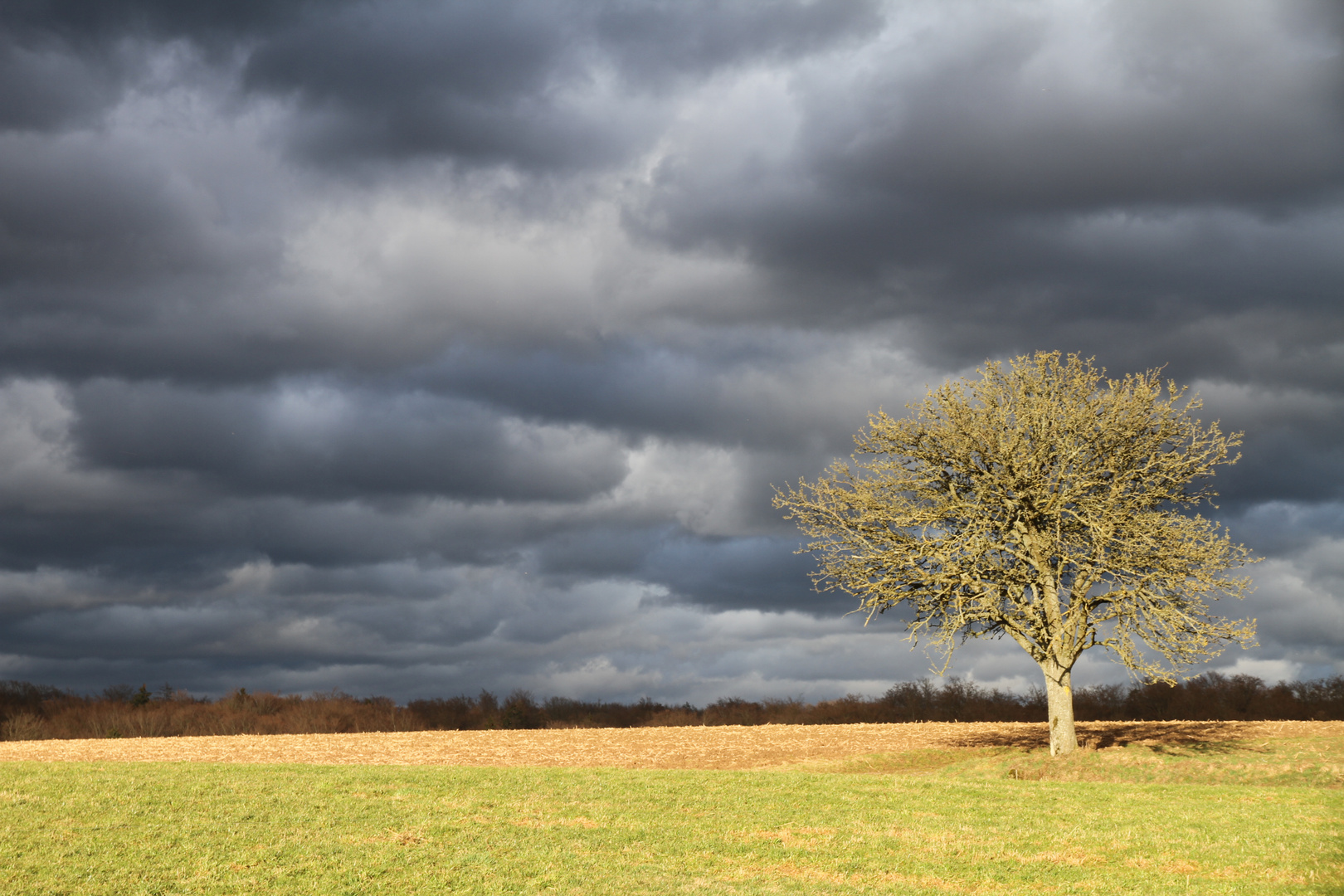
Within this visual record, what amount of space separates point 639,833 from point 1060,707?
18.6 metres

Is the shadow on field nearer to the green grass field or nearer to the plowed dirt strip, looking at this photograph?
the plowed dirt strip

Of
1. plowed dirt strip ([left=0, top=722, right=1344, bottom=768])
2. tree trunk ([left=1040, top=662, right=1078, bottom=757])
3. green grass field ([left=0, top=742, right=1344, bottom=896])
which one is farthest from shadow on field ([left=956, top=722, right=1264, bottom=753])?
green grass field ([left=0, top=742, right=1344, bottom=896])

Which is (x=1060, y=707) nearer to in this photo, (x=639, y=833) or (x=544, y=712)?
(x=639, y=833)

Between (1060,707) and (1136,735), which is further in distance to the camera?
(1136,735)

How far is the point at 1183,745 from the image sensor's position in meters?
32.3

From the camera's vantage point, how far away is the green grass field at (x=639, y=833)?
44.0 ft

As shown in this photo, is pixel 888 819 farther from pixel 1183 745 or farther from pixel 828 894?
pixel 1183 745

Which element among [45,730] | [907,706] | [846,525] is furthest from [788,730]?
[45,730]

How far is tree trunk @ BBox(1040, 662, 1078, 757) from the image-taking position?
98.3 ft

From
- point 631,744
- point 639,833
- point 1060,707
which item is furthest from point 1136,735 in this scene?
point 639,833

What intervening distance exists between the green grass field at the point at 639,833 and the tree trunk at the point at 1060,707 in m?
4.81

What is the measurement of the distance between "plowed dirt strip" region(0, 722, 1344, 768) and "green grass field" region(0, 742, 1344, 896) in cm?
766

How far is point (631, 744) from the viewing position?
40219 mm

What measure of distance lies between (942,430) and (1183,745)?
14169 millimetres
